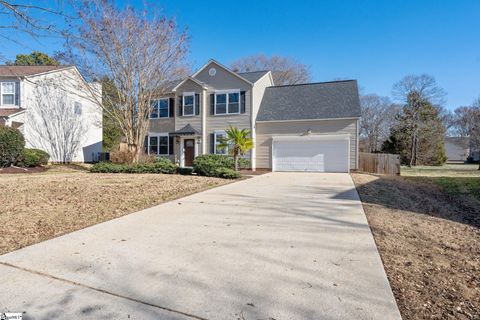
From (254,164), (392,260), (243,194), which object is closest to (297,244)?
(392,260)

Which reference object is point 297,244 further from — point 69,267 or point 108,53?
point 108,53

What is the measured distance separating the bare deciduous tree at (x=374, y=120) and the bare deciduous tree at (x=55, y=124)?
3360 cm

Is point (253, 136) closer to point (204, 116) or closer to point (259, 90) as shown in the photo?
point (259, 90)

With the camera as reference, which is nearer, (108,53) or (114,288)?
(114,288)

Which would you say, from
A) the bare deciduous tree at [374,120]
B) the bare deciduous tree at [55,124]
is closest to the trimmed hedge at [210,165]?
the bare deciduous tree at [55,124]

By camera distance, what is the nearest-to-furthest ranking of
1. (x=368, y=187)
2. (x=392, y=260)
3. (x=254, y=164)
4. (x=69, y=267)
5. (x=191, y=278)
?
(x=191, y=278), (x=69, y=267), (x=392, y=260), (x=368, y=187), (x=254, y=164)

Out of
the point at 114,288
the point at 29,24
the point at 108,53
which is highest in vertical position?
the point at 108,53

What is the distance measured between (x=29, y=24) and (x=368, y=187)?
1027 centimetres

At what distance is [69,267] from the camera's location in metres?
3.34

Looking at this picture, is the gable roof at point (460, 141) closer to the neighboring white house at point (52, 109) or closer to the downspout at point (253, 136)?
the downspout at point (253, 136)

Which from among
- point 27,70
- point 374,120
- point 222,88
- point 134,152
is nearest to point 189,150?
point 134,152

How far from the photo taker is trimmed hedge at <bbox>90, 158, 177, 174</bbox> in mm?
14766

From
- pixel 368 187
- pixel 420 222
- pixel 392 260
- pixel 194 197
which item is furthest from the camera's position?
pixel 368 187

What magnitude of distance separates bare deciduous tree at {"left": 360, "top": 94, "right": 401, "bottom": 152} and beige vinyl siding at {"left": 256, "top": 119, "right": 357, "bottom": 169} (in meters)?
23.2
